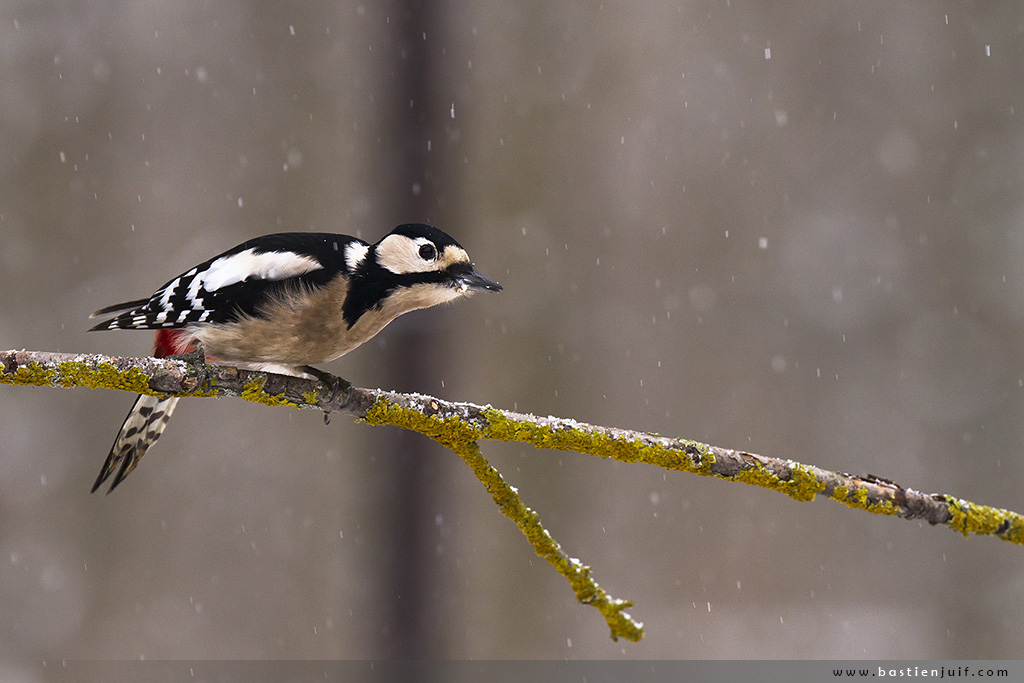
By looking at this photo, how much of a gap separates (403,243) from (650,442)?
1.50ft

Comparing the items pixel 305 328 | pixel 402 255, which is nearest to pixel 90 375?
pixel 305 328

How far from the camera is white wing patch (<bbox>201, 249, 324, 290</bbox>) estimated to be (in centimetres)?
117

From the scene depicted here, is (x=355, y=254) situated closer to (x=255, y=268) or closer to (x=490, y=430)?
(x=255, y=268)

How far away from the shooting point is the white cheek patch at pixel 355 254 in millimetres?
1198

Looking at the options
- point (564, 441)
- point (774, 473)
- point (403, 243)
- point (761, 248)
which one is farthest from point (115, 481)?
point (761, 248)

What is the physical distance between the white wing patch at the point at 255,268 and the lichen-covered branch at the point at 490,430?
0.72 ft

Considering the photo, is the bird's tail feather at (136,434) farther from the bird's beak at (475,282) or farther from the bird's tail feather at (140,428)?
the bird's beak at (475,282)

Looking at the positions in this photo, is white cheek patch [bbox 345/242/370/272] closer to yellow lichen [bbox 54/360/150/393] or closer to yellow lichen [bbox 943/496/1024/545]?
yellow lichen [bbox 54/360/150/393]

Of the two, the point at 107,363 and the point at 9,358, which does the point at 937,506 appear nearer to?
the point at 107,363

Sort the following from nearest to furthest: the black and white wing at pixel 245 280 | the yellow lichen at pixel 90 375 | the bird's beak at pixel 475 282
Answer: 1. the yellow lichen at pixel 90 375
2. the bird's beak at pixel 475 282
3. the black and white wing at pixel 245 280

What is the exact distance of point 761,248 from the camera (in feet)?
8.32

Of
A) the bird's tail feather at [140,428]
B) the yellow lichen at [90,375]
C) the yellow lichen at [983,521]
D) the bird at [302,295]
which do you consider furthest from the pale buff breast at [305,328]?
the yellow lichen at [983,521]

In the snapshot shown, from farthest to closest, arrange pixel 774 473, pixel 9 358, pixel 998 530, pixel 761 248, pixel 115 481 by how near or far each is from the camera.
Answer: pixel 761 248, pixel 115 481, pixel 998 530, pixel 774 473, pixel 9 358

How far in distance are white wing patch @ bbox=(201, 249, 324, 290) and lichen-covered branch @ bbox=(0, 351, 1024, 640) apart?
22 centimetres
